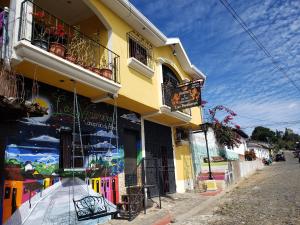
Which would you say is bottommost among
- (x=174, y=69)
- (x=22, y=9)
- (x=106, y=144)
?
(x=106, y=144)

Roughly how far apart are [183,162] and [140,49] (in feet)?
23.3

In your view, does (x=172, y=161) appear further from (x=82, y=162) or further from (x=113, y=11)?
(x=113, y=11)

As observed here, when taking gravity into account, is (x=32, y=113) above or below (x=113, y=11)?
below

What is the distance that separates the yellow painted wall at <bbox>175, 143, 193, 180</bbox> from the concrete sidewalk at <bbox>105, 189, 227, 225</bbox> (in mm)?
1582

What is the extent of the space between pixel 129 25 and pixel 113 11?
1.13m

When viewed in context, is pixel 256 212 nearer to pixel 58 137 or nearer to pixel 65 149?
pixel 65 149

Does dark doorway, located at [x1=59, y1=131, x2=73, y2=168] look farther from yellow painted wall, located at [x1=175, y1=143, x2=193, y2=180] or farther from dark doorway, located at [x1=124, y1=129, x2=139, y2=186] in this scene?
yellow painted wall, located at [x1=175, y1=143, x2=193, y2=180]

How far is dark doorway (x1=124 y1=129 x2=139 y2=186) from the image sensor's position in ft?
37.2

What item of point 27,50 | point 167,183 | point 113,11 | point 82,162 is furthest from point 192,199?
point 27,50

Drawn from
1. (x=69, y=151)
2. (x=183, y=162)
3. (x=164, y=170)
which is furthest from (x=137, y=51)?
(x=183, y=162)

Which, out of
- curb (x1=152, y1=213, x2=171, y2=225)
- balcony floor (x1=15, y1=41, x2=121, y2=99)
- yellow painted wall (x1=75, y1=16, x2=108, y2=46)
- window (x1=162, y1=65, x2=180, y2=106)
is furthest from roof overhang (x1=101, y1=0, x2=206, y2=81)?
curb (x1=152, y1=213, x2=171, y2=225)

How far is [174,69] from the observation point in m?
15.5

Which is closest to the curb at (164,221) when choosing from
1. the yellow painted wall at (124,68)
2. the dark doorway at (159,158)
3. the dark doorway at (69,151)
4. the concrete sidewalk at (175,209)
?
the concrete sidewalk at (175,209)

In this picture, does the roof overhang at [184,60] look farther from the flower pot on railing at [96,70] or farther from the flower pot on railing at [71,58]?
the flower pot on railing at [71,58]
